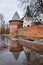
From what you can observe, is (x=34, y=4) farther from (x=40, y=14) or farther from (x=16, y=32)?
(x=16, y=32)

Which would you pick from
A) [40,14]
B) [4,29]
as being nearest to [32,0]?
[40,14]

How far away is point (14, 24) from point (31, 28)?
11768 mm

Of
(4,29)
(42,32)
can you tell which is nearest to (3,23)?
(4,29)

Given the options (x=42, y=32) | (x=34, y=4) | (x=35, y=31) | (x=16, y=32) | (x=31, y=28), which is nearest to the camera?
(x=42, y=32)

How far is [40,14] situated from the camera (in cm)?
2339

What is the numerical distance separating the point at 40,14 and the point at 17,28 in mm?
9864

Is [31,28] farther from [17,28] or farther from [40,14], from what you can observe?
[17,28]

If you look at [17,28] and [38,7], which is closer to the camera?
[38,7]

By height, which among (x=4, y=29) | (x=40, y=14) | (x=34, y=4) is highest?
(x=34, y=4)

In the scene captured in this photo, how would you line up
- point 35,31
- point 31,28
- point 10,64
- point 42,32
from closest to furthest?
point 10,64
point 42,32
point 35,31
point 31,28

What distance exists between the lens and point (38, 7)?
2284cm

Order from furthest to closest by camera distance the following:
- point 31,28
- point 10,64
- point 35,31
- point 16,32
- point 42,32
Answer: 1. point 16,32
2. point 31,28
3. point 35,31
4. point 42,32
5. point 10,64

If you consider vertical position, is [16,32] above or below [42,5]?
below

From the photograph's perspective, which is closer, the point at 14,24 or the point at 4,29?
the point at 14,24
